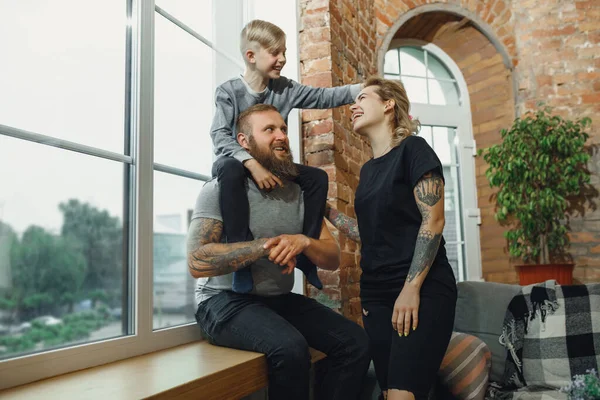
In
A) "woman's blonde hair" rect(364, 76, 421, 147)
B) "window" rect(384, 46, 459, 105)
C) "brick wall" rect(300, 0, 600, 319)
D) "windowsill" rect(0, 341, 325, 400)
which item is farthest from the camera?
"window" rect(384, 46, 459, 105)

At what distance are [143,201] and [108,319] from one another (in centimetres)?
45

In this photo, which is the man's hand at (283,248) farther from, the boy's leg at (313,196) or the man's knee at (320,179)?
the man's knee at (320,179)

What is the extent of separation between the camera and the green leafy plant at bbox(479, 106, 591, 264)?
13.3 feet

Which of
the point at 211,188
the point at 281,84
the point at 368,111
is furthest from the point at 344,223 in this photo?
the point at 281,84

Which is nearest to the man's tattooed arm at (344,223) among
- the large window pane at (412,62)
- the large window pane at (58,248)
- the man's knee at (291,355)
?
the man's knee at (291,355)

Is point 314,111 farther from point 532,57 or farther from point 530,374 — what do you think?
point 532,57

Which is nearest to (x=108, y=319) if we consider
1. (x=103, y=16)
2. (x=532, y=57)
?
(x=103, y=16)

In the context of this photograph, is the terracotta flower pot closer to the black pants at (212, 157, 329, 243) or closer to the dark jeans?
the dark jeans

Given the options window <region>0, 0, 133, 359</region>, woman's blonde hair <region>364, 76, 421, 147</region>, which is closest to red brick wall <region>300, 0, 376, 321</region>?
woman's blonde hair <region>364, 76, 421, 147</region>

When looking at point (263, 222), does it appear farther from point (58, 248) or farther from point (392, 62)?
point (392, 62)

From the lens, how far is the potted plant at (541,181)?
403 cm

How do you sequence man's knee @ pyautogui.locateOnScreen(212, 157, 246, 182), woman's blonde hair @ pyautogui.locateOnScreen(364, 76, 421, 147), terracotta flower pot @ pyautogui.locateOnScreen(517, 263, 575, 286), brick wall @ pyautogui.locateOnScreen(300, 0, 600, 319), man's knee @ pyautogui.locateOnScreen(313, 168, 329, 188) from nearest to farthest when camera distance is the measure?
man's knee @ pyautogui.locateOnScreen(212, 157, 246, 182), woman's blonde hair @ pyautogui.locateOnScreen(364, 76, 421, 147), man's knee @ pyautogui.locateOnScreen(313, 168, 329, 188), terracotta flower pot @ pyautogui.locateOnScreen(517, 263, 575, 286), brick wall @ pyautogui.locateOnScreen(300, 0, 600, 319)

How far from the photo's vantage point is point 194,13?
100 inches

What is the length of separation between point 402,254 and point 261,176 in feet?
1.92
